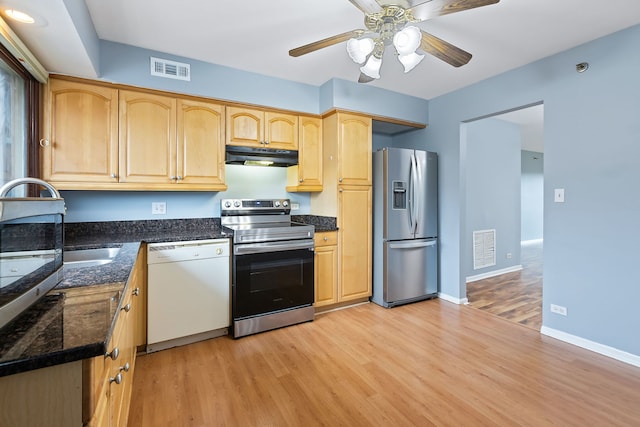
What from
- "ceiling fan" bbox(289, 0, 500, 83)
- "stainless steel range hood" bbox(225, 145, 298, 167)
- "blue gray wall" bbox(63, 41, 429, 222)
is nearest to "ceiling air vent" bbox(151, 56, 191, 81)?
"blue gray wall" bbox(63, 41, 429, 222)

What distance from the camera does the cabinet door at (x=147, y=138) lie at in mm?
2506

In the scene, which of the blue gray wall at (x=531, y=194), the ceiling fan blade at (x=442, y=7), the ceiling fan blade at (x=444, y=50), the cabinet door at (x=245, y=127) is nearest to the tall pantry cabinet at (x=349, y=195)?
the cabinet door at (x=245, y=127)

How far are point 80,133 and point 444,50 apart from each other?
279 cm

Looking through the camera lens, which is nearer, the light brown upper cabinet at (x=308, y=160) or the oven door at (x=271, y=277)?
the oven door at (x=271, y=277)

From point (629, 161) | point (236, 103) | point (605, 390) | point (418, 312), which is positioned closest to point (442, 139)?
point (629, 161)

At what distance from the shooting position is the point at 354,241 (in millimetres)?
3385

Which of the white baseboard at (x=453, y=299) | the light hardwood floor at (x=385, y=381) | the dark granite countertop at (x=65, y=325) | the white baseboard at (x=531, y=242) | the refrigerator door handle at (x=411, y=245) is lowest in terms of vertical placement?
the light hardwood floor at (x=385, y=381)

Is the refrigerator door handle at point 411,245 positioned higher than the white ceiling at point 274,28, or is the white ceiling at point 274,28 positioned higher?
the white ceiling at point 274,28

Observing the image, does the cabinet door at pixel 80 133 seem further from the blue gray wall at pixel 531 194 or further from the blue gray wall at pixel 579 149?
the blue gray wall at pixel 531 194

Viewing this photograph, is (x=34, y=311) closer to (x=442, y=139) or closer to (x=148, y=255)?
(x=148, y=255)

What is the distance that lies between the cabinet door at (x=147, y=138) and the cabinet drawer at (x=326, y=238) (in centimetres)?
150

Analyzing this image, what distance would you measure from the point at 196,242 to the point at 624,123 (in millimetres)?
3534

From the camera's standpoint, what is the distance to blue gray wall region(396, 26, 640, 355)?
226 cm

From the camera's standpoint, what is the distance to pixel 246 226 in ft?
10.1
